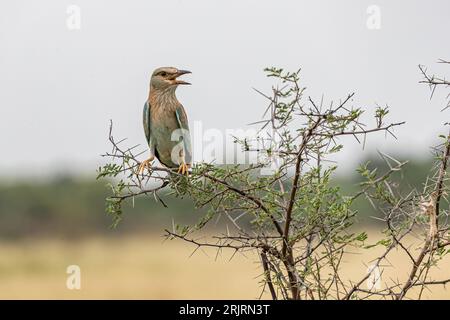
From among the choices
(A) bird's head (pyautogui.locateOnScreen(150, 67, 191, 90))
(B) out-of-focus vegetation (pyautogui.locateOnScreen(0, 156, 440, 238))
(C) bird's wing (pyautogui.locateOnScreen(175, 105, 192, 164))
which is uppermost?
(A) bird's head (pyautogui.locateOnScreen(150, 67, 191, 90))

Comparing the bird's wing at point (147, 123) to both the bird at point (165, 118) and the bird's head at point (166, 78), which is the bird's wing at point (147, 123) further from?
the bird's head at point (166, 78)

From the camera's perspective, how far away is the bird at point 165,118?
6457 millimetres

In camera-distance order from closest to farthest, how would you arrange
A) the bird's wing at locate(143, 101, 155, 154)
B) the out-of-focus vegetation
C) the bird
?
Answer: 1. the bird
2. the bird's wing at locate(143, 101, 155, 154)
3. the out-of-focus vegetation

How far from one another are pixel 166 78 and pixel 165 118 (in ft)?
0.87

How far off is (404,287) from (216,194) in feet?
2.91

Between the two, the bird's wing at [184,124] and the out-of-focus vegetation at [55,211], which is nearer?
the bird's wing at [184,124]

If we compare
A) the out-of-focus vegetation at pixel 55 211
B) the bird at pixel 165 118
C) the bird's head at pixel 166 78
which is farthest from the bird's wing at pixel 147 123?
the out-of-focus vegetation at pixel 55 211

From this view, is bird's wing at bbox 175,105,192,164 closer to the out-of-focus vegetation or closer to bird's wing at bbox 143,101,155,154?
bird's wing at bbox 143,101,155,154

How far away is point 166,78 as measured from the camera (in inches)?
260

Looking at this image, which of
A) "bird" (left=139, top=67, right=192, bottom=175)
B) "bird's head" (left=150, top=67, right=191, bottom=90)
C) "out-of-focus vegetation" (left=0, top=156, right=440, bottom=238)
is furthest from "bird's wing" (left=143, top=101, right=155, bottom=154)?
"out-of-focus vegetation" (left=0, top=156, right=440, bottom=238)

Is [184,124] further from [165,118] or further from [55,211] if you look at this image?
[55,211]

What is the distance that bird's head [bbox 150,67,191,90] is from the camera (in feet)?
21.6

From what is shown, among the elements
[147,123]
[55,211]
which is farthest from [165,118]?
[55,211]
